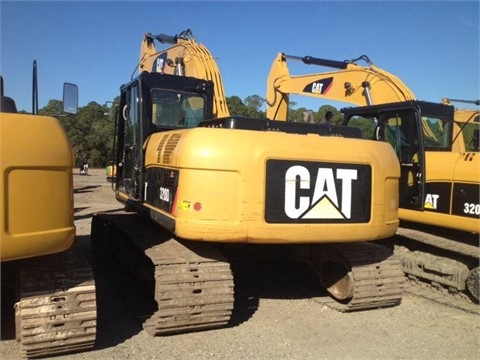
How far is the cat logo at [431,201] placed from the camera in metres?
5.99

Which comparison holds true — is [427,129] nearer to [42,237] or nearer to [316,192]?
[316,192]

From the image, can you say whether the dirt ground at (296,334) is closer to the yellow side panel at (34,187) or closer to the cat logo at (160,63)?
the yellow side panel at (34,187)

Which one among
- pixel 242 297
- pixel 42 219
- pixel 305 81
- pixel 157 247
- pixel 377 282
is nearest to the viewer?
pixel 42 219

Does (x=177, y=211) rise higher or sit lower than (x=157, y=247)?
higher

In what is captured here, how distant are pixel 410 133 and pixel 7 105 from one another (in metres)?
4.57

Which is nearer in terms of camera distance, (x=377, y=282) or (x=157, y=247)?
(x=157, y=247)

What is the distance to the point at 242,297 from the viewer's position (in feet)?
18.3

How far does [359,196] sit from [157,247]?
1.93 m

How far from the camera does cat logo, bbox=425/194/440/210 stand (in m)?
5.99

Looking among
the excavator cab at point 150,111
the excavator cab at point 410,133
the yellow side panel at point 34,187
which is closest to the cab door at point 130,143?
the excavator cab at point 150,111

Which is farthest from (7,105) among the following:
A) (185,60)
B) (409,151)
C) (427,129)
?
(427,129)

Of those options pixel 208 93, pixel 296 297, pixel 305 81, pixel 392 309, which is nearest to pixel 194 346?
pixel 296 297

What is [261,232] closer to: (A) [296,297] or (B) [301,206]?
(B) [301,206]

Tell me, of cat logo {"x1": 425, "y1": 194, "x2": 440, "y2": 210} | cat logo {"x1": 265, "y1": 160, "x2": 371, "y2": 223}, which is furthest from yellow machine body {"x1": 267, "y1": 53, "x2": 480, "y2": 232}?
cat logo {"x1": 265, "y1": 160, "x2": 371, "y2": 223}
